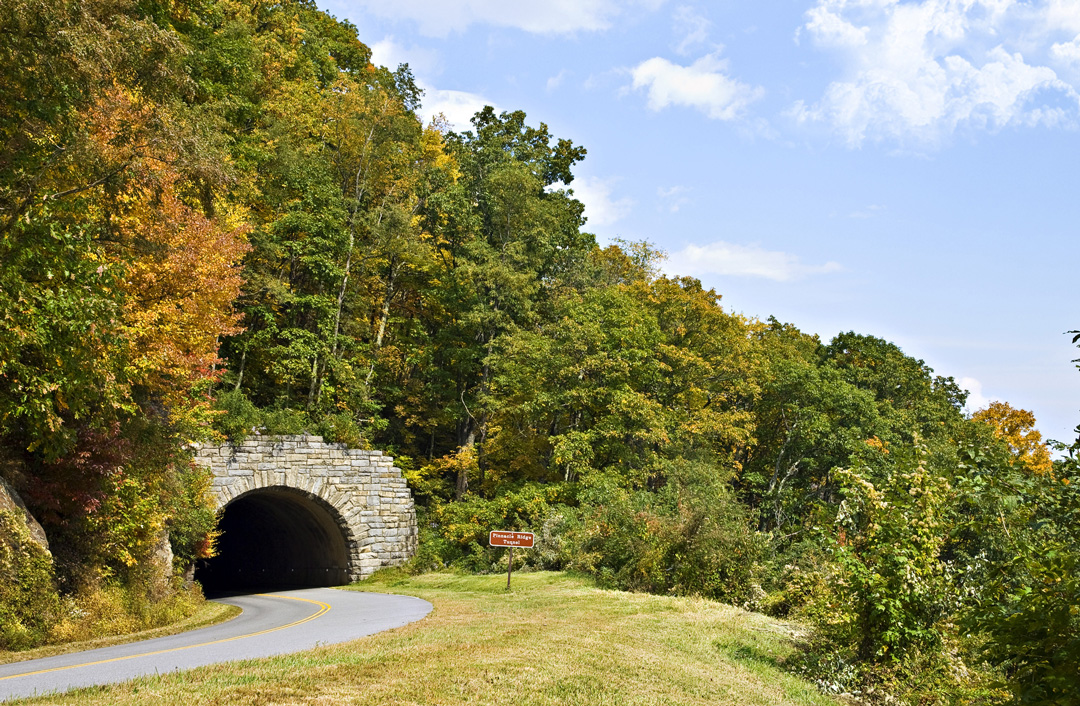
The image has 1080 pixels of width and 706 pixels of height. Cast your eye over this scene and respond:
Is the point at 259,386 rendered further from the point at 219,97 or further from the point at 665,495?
the point at 665,495

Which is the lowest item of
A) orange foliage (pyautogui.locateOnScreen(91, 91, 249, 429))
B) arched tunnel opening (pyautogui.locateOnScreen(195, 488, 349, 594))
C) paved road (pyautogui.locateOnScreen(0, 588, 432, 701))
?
arched tunnel opening (pyautogui.locateOnScreen(195, 488, 349, 594))

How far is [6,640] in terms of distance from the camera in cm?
1152

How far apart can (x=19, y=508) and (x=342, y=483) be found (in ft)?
47.3

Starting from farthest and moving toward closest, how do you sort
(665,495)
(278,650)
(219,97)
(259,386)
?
(259,386), (219,97), (665,495), (278,650)

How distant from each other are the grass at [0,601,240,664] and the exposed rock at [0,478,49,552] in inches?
67.8

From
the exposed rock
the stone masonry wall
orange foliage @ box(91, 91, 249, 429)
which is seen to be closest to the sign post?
the stone masonry wall

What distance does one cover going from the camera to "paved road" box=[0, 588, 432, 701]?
879 cm

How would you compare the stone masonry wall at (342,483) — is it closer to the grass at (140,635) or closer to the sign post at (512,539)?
the grass at (140,635)

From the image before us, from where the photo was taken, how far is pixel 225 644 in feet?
38.2

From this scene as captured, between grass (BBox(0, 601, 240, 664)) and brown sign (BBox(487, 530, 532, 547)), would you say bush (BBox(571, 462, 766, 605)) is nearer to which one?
brown sign (BBox(487, 530, 532, 547))

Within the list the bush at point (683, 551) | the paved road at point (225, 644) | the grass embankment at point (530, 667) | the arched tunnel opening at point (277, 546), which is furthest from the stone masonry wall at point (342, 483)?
the grass embankment at point (530, 667)

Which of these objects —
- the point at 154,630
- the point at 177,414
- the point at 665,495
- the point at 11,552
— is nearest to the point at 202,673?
the point at 11,552

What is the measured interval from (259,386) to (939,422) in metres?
33.1

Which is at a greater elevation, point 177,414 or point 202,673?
point 177,414
